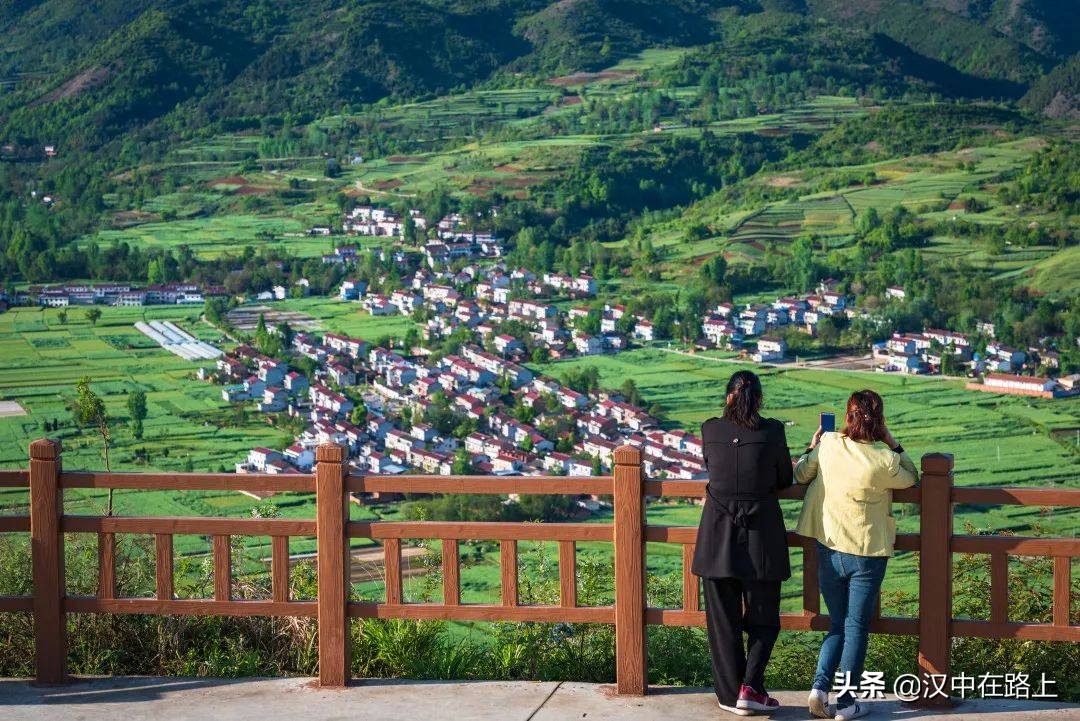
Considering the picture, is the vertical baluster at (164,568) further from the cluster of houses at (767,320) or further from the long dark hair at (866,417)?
the cluster of houses at (767,320)

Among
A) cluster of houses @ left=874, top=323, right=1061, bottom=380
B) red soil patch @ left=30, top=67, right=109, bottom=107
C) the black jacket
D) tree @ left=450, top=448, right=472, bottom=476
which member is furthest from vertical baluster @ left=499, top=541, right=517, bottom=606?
red soil patch @ left=30, top=67, right=109, bottom=107

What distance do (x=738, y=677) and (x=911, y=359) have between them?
139 feet

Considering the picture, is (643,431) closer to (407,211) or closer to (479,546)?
(479,546)

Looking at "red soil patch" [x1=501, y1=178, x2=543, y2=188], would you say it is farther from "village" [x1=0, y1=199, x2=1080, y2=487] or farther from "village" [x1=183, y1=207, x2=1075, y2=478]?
"village" [x1=183, y1=207, x2=1075, y2=478]

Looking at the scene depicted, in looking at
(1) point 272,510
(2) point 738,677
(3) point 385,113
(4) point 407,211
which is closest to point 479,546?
(1) point 272,510

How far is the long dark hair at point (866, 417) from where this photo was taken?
5.23m

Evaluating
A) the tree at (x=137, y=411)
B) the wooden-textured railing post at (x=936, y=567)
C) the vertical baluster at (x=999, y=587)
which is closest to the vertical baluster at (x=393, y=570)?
the wooden-textured railing post at (x=936, y=567)

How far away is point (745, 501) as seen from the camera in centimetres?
527

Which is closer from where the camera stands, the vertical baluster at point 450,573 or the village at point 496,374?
the vertical baluster at point 450,573

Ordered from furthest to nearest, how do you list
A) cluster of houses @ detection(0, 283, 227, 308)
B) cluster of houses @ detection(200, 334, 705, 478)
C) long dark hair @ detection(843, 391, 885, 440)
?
cluster of houses @ detection(0, 283, 227, 308), cluster of houses @ detection(200, 334, 705, 478), long dark hair @ detection(843, 391, 885, 440)

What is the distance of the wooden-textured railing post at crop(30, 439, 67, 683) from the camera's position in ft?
19.1

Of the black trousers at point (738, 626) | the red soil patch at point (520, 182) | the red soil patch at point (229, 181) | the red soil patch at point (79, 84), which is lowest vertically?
the black trousers at point (738, 626)

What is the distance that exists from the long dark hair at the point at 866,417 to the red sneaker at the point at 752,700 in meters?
0.98

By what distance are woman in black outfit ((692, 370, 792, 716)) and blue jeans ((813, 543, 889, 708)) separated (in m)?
0.17
